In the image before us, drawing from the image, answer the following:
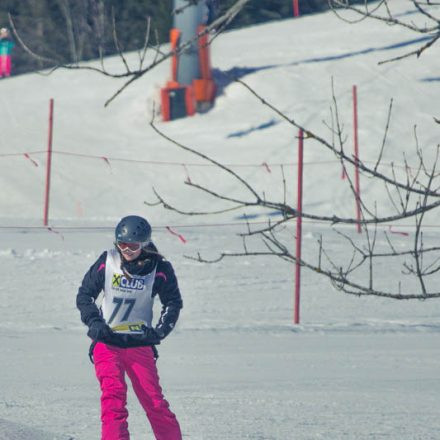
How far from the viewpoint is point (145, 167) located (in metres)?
22.1

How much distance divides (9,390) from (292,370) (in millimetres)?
2441

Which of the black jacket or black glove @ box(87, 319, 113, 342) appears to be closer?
black glove @ box(87, 319, 113, 342)

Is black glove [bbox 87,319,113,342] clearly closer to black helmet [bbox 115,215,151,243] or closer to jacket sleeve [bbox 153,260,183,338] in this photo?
jacket sleeve [bbox 153,260,183,338]

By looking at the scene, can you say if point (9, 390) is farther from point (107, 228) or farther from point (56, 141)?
point (56, 141)

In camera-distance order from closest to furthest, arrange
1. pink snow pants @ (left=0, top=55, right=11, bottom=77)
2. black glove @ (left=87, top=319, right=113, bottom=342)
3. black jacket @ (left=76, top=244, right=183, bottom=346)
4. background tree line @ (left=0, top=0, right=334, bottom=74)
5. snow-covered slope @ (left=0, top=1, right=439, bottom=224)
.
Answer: black glove @ (left=87, top=319, right=113, bottom=342) < black jacket @ (left=76, top=244, right=183, bottom=346) < snow-covered slope @ (left=0, top=1, right=439, bottom=224) < pink snow pants @ (left=0, top=55, right=11, bottom=77) < background tree line @ (left=0, top=0, right=334, bottom=74)

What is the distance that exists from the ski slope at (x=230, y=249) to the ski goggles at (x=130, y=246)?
1.44 metres

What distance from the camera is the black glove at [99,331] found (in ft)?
21.4

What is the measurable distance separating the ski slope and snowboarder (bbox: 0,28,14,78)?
1.94 feet

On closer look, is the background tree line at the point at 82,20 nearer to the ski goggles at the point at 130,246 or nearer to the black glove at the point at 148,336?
the ski goggles at the point at 130,246

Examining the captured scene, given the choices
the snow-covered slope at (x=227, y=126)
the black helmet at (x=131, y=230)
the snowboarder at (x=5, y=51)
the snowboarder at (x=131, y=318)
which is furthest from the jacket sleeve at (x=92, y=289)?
the snowboarder at (x=5, y=51)

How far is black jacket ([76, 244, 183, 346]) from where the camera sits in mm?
6648

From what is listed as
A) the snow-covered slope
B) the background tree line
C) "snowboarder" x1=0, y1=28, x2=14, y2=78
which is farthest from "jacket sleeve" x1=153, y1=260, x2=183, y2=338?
the background tree line

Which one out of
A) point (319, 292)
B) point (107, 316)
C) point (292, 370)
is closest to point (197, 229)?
point (319, 292)

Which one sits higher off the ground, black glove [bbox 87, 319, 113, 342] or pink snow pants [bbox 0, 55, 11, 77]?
pink snow pants [bbox 0, 55, 11, 77]
